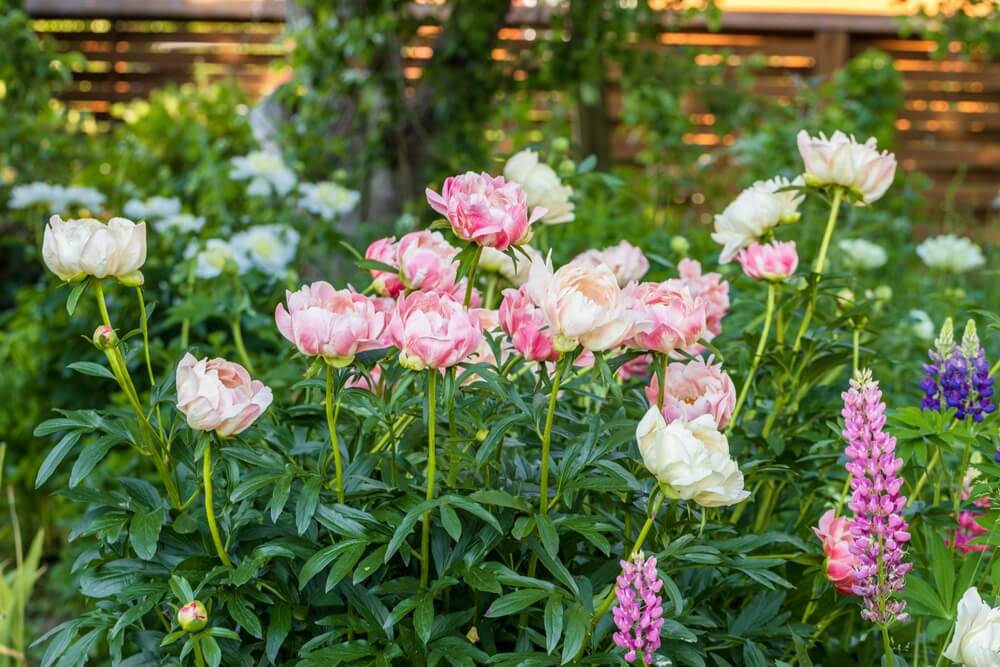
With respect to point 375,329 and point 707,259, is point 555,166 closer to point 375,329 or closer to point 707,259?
point 707,259

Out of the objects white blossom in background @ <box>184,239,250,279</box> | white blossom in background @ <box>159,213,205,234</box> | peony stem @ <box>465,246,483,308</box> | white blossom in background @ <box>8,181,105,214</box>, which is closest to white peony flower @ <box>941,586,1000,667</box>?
peony stem @ <box>465,246,483,308</box>

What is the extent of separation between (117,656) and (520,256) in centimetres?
71

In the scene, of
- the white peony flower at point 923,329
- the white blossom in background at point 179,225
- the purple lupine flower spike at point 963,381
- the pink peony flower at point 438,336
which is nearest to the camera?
the pink peony flower at point 438,336

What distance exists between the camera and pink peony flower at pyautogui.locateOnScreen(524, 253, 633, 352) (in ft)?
3.58

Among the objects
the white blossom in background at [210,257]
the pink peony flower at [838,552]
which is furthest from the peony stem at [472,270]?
the white blossom in background at [210,257]

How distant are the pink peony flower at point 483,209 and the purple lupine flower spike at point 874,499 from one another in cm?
37

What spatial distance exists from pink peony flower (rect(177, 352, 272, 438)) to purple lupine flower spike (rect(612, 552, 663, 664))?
415 millimetres

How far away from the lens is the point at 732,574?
4.59ft

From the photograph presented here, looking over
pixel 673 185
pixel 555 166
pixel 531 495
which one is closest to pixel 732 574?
pixel 531 495

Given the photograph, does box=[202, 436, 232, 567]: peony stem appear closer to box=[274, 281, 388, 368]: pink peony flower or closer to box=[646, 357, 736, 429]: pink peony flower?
box=[274, 281, 388, 368]: pink peony flower

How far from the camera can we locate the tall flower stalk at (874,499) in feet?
3.53

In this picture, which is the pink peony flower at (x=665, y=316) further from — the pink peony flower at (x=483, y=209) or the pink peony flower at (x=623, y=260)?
the pink peony flower at (x=623, y=260)

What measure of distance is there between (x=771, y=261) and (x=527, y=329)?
409 millimetres

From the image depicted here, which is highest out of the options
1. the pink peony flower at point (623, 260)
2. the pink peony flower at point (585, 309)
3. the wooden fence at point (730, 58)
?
the pink peony flower at point (585, 309)
